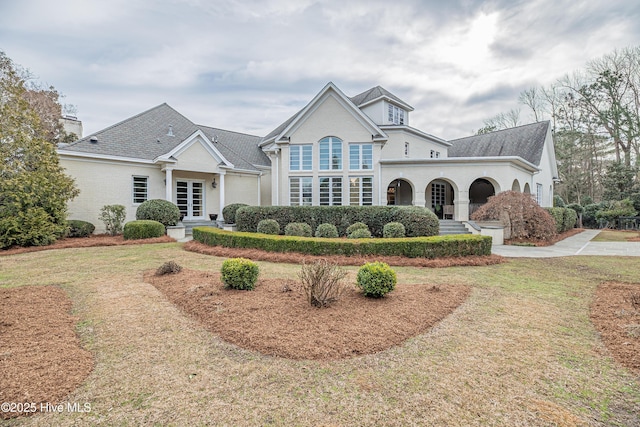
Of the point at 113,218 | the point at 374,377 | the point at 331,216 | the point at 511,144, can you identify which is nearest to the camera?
the point at 374,377

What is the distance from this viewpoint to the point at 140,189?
1656cm

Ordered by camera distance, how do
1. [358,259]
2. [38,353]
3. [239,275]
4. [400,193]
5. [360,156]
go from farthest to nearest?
[400,193]
[360,156]
[358,259]
[239,275]
[38,353]

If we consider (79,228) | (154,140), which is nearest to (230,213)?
(154,140)

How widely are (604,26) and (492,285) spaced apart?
1884 cm

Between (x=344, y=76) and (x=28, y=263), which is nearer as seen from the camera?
(x=28, y=263)

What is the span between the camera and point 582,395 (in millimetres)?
2584

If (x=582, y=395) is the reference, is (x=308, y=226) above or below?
above

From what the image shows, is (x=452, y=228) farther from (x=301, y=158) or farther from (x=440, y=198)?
(x=301, y=158)

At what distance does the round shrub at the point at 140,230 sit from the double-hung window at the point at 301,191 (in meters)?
7.44

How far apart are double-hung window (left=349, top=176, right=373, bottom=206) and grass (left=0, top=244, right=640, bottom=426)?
12.2m

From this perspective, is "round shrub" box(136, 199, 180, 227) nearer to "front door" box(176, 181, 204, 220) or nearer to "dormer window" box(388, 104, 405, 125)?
"front door" box(176, 181, 204, 220)

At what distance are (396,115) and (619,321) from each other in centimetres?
1949

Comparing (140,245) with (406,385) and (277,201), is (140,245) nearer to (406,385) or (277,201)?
(277,201)

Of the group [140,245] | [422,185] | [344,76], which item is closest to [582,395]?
[140,245]
